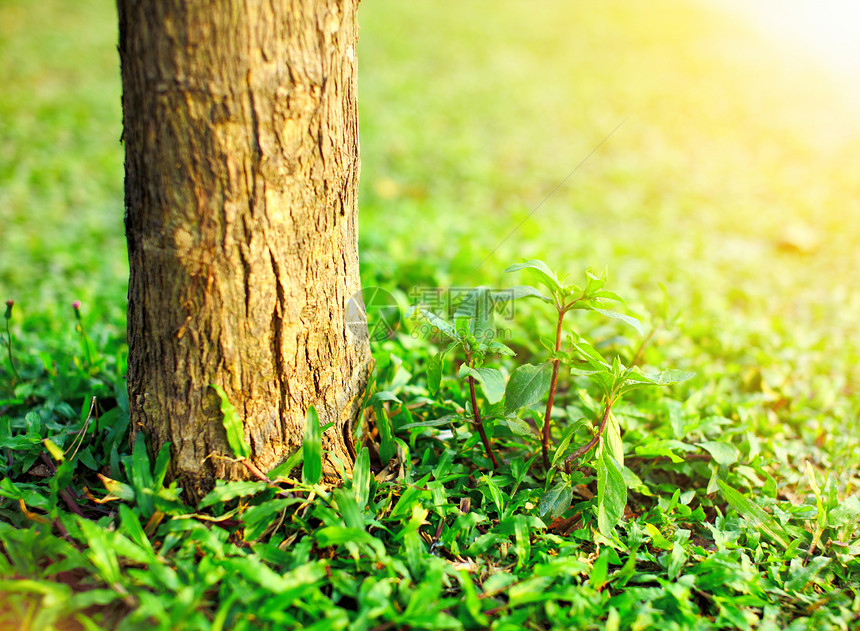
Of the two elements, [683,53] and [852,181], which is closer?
[852,181]

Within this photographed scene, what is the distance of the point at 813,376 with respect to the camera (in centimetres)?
326

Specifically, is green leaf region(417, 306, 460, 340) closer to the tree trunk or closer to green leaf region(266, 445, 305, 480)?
the tree trunk

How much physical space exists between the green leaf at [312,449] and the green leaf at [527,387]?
637 millimetres

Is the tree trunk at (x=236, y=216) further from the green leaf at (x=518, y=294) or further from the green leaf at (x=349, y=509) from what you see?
the green leaf at (x=518, y=294)

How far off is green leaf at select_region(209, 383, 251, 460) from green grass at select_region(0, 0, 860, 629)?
0.12 metres

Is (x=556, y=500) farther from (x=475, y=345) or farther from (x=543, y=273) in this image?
(x=543, y=273)

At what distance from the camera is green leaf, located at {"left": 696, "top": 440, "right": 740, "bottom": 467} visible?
2.17 meters

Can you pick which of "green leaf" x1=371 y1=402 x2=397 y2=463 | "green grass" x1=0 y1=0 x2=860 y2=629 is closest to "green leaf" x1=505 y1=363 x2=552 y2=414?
"green grass" x1=0 y1=0 x2=860 y2=629

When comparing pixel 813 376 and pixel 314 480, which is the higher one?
pixel 314 480

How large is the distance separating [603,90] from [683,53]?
2943 millimetres

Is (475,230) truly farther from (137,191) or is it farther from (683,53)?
(683,53)

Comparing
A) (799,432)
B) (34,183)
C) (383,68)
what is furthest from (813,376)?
(383,68)

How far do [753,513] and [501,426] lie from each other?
38.3 inches

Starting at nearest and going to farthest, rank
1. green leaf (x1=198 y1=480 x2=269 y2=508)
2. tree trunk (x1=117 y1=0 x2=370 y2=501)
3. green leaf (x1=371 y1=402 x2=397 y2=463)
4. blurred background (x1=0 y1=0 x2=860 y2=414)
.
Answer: tree trunk (x1=117 y1=0 x2=370 y2=501) → green leaf (x1=198 y1=480 x2=269 y2=508) → green leaf (x1=371 y1=402 x2=397 y2=463) → blurred background (x1=0 y1=0 x2=860 y2=414)
